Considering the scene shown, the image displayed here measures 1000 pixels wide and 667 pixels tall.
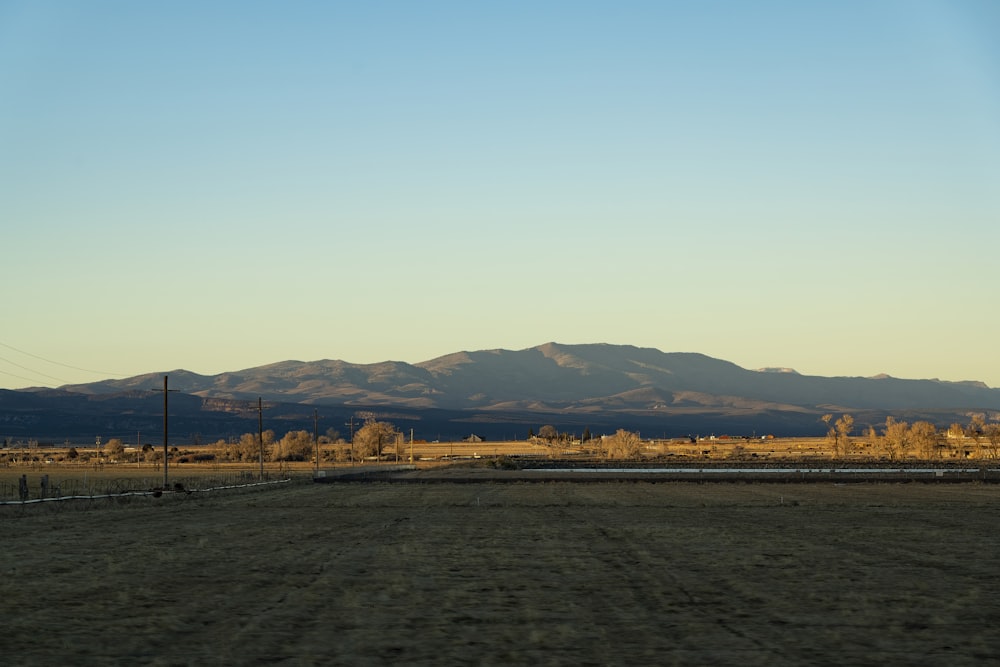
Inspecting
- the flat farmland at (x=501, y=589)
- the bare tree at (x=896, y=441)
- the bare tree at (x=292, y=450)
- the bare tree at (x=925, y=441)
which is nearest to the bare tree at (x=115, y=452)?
the bare tree at (x=292, y=450)

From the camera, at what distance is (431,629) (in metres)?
16.0

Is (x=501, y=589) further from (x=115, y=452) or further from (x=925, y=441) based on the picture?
(x=115, y=452)

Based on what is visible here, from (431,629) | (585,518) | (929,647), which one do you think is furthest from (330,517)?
(929,647)

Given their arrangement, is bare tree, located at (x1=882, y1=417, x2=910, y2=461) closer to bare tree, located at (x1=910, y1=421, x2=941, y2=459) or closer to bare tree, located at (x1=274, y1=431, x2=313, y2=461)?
bare tree, located at (x1=910, y1=421, x2=941, y2=459)

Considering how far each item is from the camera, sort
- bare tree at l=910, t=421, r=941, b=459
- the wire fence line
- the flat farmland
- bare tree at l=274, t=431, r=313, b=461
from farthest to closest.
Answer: bare tree at l=274, t=431, r=313, b=461 < bare tree at l=910, t=421, r=941, b=459 < the wire fence line < the flat farmland

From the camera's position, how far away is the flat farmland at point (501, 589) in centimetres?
1452

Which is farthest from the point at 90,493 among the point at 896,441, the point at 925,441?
the point at 896,441

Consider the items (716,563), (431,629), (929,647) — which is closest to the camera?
(929,647)

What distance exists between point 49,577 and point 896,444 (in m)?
185

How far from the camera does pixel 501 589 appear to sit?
67.1 feet

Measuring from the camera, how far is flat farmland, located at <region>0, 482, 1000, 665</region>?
47.6 ft

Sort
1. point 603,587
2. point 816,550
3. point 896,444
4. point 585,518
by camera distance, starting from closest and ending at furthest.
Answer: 1. point 603,587
2. point 816,550
3. point 585,518
4. point 896,444

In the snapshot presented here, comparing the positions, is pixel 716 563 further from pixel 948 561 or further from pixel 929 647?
pixel 929 647

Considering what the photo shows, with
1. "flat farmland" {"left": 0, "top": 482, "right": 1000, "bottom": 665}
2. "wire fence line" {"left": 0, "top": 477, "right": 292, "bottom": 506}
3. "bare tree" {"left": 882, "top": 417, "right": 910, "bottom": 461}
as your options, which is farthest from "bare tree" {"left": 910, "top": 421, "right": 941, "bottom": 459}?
"flat farmland" {"left": 0, "top": 482, "right": 1000, "bottom": 665}
